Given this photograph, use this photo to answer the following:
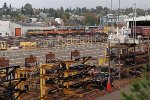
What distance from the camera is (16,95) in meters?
15.4

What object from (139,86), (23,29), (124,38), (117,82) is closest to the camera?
(139,86)

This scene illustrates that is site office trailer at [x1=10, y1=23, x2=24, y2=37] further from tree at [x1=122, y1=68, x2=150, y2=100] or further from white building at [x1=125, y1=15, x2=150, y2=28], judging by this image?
tree at [x1=122, y1=68, x2=150, y2=100]

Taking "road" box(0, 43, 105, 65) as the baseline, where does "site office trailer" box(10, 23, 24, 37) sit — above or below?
above

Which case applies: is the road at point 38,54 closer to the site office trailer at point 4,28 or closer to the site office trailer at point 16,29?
the site office trailer at point 4,28

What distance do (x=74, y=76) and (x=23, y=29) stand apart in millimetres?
65873

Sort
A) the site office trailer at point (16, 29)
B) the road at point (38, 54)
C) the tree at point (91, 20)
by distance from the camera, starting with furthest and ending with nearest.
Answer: the tree at point (91, 20) < the site office trailer at point (16, 29) < the road at point (38, 54)

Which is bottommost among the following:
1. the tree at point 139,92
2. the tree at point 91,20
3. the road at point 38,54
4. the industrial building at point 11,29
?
the road at point 38,54

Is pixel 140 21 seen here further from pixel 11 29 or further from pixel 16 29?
pixel 11 29

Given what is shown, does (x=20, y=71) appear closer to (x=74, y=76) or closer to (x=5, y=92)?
(x=5, y=92)

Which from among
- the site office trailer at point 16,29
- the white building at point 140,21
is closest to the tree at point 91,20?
the site office trailer at point 16,29

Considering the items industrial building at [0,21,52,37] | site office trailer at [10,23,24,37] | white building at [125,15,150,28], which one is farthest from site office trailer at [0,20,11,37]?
white building at [125,15,150,28]

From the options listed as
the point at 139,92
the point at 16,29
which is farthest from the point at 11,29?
the point at 139,92

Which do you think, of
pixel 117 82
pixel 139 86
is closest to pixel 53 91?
pixel 117 82

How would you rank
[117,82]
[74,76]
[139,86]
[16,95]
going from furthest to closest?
[117,82] < [74,76] < [16,95] < [139,86]
